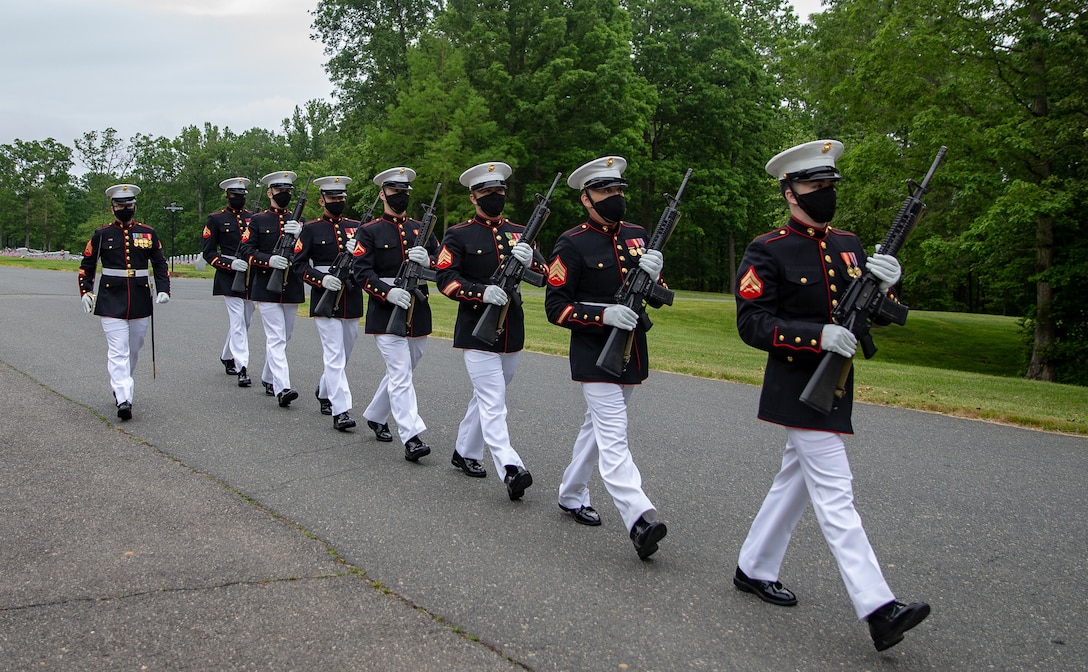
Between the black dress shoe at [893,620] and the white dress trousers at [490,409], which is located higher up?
the white dress trousers at [490,409]

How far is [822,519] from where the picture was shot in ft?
13.0

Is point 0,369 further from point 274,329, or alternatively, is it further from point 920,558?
point 920,558

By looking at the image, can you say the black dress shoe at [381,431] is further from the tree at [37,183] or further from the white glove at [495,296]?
the tree at [37,183]

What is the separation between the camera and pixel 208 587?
424 centimetres

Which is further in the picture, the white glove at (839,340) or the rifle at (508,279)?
the rifle at (508,279)

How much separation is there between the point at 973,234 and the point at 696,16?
31.2 m

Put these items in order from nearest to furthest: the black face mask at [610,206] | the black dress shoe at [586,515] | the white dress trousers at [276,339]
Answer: the black face mask at [610,206]
the black dress shoe at [586,515]
the white dress trousers at [276,339]

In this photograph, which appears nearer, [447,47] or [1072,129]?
[1072,129]

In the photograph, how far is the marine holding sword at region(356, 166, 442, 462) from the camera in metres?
6.90

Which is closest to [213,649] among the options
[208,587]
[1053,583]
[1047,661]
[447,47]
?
[208,587]

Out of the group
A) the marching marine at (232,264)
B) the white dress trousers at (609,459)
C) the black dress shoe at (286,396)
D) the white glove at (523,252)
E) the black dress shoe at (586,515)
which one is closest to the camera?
the white dress trousers at (609,459)

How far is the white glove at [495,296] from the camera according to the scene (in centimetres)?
590

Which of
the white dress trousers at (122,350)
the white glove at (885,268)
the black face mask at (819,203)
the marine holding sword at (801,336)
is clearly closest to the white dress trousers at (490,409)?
the marine holding sword at (801,336)

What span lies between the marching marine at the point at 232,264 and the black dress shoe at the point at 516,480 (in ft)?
17.5
